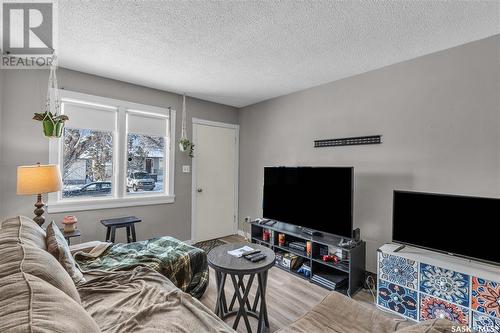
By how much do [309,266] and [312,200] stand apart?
814 mm

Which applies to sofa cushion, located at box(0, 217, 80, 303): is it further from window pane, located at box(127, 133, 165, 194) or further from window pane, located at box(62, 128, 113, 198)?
window pane, located at box(127, 133, 165, 194)

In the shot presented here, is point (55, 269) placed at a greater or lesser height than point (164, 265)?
greater

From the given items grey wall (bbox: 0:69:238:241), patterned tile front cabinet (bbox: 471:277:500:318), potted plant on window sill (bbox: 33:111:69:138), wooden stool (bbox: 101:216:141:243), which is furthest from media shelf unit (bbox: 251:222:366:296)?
potted plant on window sill (bbox: 33:111:69:138)

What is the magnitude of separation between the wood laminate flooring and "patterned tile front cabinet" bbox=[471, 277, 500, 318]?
813 millimetres

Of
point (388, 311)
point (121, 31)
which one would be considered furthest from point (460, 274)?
point (121, 31)

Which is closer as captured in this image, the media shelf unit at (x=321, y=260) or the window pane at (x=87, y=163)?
the media shelf unit at (x=321, y=260)

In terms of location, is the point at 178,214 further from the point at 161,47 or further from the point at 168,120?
the point at 161,47

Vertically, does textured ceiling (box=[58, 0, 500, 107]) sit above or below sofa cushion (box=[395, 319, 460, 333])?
above

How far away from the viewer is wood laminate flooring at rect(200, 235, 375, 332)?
6.77 ft

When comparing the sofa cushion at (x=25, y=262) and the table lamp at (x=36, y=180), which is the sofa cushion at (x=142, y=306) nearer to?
the sofa cushion at (x=25, y=262)

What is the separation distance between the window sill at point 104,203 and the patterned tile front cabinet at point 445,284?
3.23 m

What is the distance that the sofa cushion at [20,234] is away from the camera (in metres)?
1.25

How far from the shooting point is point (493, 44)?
2.02 meters

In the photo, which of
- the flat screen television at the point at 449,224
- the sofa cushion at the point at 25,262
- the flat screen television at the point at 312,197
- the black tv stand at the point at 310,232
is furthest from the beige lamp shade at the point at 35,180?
the flat screen television at the point at 449,224
